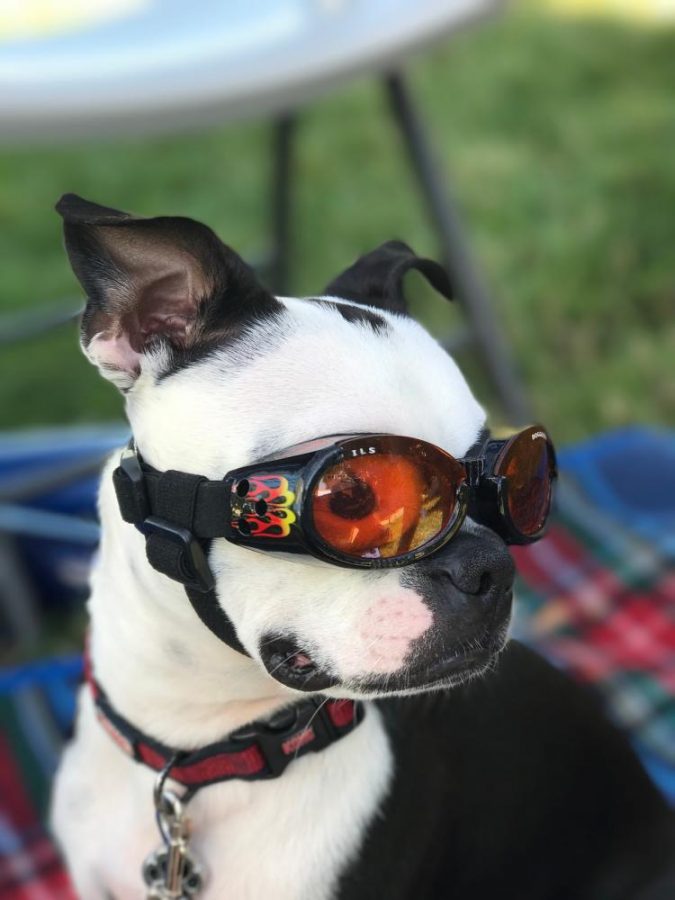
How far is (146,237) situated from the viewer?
0.97 metres

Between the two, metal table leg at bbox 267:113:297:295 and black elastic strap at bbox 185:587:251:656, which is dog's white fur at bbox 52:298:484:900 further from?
metal table leg at bbox 267:113:297:295

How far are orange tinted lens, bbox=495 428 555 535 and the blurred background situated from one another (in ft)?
1.53

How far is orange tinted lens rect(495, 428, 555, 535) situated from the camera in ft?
3.31

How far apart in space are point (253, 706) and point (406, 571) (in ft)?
0.88

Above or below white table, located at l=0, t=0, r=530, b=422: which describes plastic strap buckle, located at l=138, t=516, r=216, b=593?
below

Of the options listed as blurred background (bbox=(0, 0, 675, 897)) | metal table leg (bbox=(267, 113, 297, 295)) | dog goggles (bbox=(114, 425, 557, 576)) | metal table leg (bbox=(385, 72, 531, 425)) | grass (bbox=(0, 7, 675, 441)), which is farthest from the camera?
grass (bbox=(0, 7, 675, 441))

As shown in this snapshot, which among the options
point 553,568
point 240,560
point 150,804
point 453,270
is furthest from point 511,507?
point 453,270

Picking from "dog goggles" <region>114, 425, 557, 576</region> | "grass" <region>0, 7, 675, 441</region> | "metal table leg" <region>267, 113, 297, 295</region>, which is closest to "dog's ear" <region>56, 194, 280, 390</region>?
"dog goggles" <region>114, 425, 557, 576</region>

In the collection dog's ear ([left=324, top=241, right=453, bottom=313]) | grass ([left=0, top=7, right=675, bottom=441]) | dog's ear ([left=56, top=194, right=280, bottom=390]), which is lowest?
grass ([left=0, top=7, right=675, bottom=441])

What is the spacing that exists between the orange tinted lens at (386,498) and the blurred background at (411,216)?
389 millimetres

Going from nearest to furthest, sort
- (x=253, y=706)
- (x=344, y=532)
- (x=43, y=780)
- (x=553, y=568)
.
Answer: (x=344, y=532), (x=253, y=706), (x=43, y=780), (x=553, y=568)

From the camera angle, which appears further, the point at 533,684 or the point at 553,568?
the point at 553,568

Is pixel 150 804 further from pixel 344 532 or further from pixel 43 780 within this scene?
pixel 43 780

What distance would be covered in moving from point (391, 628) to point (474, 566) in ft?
0.28
